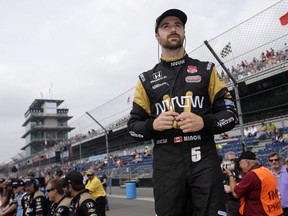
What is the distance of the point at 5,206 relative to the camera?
778cm

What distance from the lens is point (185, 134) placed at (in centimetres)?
212

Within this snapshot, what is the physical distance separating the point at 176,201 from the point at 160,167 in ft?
0.77

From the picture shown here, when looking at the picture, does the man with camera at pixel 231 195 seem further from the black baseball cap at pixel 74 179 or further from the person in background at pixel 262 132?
the person in background at pixel 262 132

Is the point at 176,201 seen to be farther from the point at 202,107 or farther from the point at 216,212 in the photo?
the point at 202,107

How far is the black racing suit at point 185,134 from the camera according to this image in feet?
6.73

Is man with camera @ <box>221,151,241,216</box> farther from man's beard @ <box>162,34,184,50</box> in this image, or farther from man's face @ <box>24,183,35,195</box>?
man's face @ <box>24,183,35,195</box>

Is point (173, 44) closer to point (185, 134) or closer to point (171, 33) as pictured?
point (171, 33)

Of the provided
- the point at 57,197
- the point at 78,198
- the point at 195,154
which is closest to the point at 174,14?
the point at 195,154

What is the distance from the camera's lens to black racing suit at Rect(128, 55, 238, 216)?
2.05 metres

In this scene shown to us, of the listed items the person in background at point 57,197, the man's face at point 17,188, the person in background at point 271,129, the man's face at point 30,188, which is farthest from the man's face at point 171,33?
the person in background at point 271,129

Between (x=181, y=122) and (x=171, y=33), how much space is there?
674 mm

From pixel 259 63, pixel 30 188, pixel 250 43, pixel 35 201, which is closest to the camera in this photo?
pixel 35 201

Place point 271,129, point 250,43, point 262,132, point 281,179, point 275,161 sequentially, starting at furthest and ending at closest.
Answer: point 262,132 → point 271,129 → point 250,43 → point 275,161 → point 281,179

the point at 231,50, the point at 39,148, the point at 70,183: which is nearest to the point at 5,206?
the point at 70,183
